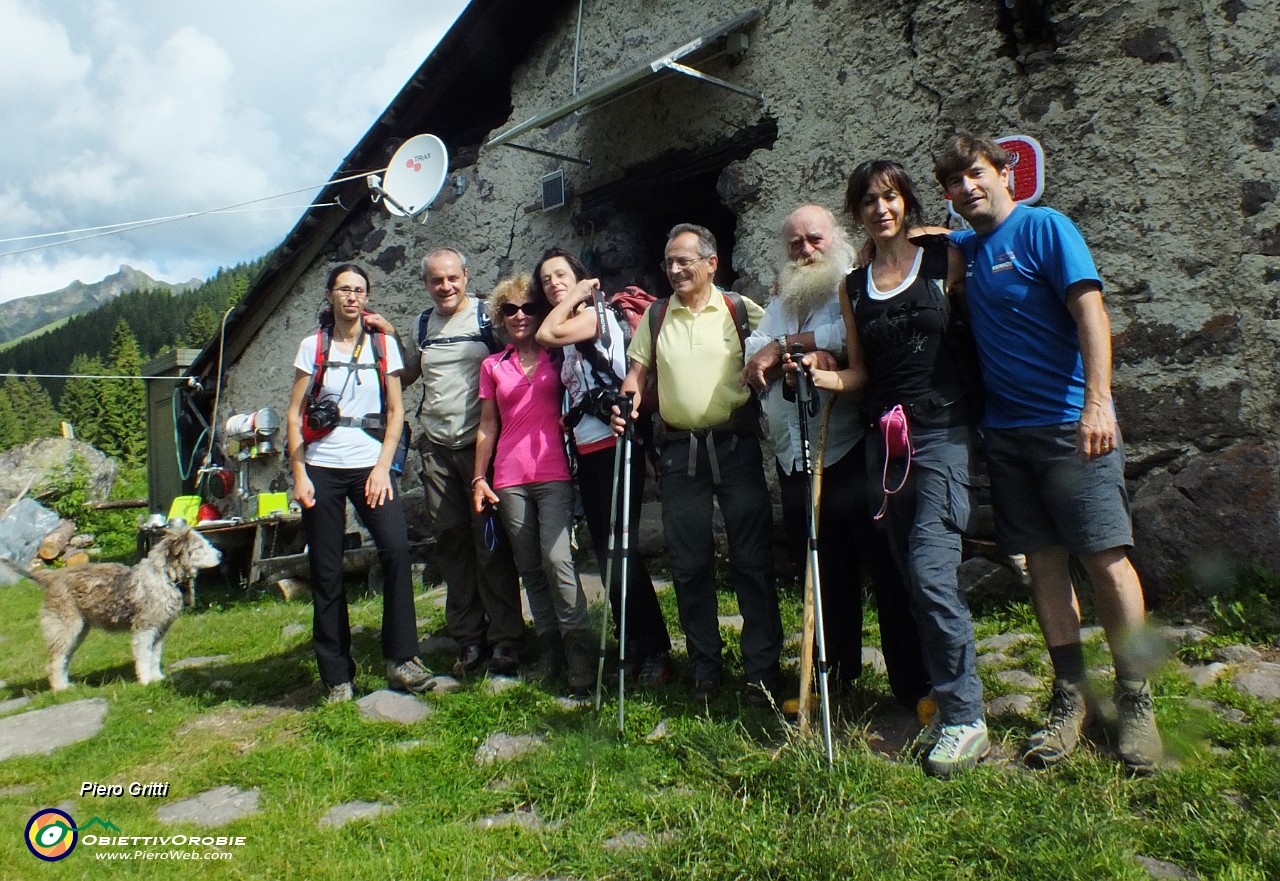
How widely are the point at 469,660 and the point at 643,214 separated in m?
3.75

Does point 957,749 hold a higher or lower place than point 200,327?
lower

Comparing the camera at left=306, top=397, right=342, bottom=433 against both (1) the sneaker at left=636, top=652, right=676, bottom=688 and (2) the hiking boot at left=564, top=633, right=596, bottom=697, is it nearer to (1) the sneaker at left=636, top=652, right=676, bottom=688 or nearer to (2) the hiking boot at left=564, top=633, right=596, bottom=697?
(2) the hiking boot at left=564, top=633, right=596, bottom=697

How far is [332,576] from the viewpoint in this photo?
400 cm

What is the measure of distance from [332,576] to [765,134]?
3.55 m

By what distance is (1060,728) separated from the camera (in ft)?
8.99

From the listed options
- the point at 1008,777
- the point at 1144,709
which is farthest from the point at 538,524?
the point at 1144,709

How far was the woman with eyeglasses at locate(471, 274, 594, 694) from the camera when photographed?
12.5 feet

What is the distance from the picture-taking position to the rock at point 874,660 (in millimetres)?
3594

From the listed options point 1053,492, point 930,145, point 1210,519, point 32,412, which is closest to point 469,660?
point 1053,492

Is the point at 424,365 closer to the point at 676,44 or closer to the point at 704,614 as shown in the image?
the point at 704,614

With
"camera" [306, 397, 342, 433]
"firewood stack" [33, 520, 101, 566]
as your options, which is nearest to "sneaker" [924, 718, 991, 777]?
"camera" [306, 397, 342, 433]

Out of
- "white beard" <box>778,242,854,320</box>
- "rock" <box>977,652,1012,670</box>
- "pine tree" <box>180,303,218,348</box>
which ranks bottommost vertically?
"rock" <box>977,652,1012,670</box>

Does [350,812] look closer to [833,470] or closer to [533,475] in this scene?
[533,475]

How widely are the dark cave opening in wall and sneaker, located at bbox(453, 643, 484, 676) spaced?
123 inches
